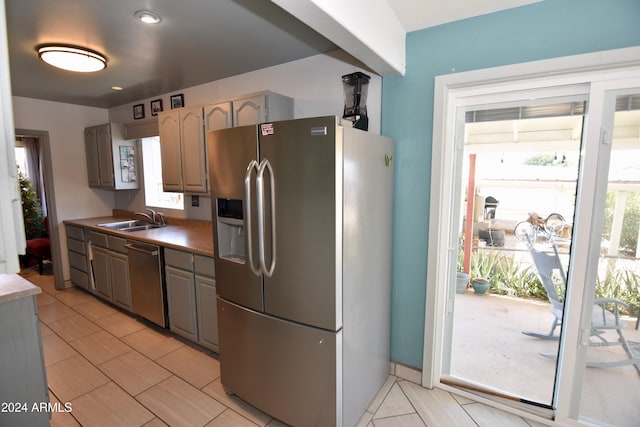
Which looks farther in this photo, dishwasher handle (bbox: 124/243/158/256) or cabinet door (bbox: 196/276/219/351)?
dishwasher handle (bbox: 124/243/158/256)

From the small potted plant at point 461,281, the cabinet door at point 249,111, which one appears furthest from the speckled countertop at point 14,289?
the small potted plant at point 461,281

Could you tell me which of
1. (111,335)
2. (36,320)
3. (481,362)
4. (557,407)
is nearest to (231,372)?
(36,320)

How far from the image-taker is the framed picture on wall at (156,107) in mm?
3570

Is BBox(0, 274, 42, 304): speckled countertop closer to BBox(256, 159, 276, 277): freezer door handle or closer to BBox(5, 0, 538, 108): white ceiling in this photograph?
BBox(256, 159, 276, 277): freezer door handle

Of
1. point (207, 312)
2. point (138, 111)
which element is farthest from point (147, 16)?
point (138, 111)

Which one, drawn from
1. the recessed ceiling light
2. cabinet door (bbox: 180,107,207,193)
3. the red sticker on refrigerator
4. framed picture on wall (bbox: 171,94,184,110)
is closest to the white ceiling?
the recessed ceiling light

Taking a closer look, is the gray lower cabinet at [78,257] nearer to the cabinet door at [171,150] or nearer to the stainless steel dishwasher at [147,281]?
the stainless steel dishwasher at [147,281]

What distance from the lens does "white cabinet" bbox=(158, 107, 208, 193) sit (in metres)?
2.84

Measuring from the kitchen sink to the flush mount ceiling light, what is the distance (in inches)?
68.4

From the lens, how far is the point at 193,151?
2887 mm

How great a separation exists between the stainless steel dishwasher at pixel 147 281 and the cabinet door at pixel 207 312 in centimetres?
50

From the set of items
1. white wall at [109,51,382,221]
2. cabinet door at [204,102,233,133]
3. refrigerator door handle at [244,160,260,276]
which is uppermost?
white wall at [109,51,382,221]

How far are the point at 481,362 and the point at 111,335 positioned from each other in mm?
3271

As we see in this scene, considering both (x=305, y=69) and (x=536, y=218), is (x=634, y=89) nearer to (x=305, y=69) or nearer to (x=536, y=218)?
(x=536, y=218)
